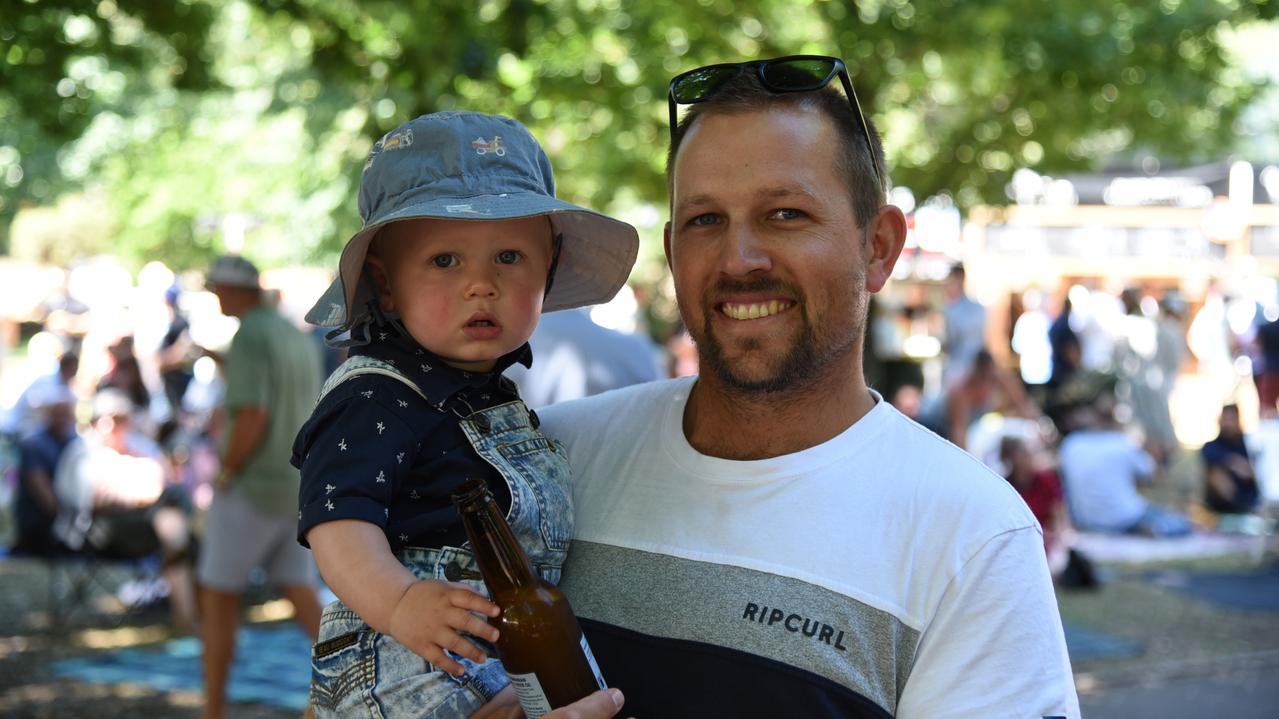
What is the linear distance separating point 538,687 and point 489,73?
236 inches

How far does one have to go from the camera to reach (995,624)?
194 cm

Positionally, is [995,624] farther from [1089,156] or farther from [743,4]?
[1089,156]

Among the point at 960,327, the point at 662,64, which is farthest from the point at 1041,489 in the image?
the point at 662,64

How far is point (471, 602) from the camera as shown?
74.5 inches

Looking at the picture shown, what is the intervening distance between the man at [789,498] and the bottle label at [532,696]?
71mm

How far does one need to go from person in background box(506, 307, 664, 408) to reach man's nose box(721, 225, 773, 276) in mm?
2960

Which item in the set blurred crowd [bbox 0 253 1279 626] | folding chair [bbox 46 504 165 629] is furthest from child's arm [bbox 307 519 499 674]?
folding chair [bbox 46 504 165 629]

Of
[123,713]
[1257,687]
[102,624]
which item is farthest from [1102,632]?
[102,624]

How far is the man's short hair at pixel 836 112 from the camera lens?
2.30 meters

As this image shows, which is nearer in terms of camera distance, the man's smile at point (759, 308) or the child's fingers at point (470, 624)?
the child's fingers at point (470, 624)

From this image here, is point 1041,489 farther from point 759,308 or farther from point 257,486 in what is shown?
point 759,308

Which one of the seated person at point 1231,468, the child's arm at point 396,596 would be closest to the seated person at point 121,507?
the child's arm at point 396,596

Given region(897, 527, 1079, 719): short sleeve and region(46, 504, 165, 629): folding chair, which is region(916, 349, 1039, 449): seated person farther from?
region(897, 527, 1079, 719): short sleeve

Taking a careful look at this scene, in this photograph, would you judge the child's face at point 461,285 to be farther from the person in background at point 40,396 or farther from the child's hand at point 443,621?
the person in background at point 40,396
